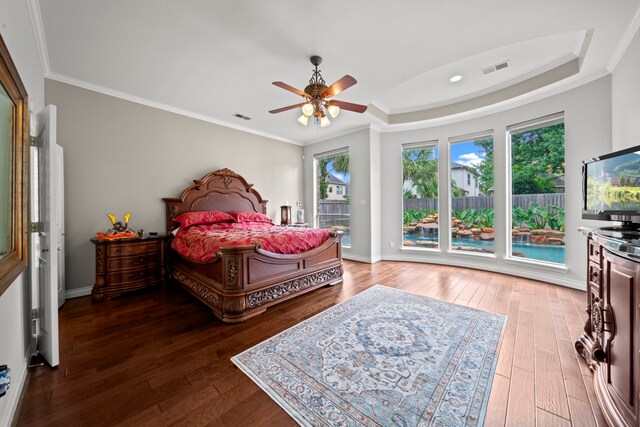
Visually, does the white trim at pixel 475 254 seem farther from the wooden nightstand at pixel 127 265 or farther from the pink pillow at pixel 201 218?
the wooden nightstand at pixel 127 265

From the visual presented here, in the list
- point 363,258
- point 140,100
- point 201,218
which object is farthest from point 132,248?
point 363,258

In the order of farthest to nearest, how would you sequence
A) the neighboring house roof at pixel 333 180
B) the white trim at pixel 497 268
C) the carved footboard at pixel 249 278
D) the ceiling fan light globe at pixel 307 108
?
the neighboring house roof at pixel 333 180, the white trim at pixel 497 268, the ceiling fan light globe at pixel 307 108, the carved footboard at pixel 249 278

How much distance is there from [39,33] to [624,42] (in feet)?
18.1

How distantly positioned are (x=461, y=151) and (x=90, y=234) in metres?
5.99

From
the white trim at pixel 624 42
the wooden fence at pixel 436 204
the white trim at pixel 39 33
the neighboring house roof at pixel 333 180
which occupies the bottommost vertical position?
the wooden fence at pixel 436 204

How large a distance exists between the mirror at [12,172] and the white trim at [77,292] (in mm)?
2247

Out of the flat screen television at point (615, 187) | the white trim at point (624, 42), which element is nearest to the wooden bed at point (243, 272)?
the flat screen television at point (615, 187)

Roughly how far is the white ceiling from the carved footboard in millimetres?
2111

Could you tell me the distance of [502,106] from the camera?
387 centimetres

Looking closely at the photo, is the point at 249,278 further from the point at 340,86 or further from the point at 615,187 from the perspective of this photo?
the point at 615,187

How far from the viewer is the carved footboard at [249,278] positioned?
246cm

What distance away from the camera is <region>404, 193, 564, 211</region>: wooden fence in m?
3.58

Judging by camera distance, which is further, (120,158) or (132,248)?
(120,158)

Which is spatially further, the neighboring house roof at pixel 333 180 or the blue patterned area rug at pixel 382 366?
the neighboring house roof at pixel 333 180
